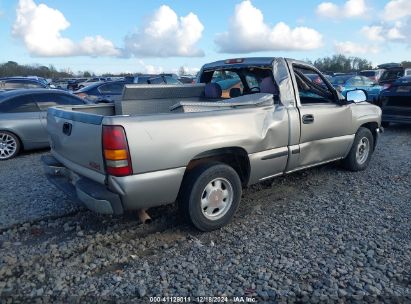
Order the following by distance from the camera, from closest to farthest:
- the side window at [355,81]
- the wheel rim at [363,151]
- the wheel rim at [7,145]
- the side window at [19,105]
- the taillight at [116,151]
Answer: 1. the taillight at [116,151]
2. the wheel rim at [363,151]
3. the wheel rim at [7,145]
4. the side window at [19,105]
5. the side window at [355,81]

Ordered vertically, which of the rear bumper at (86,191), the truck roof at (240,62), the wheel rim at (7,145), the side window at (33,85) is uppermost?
the truck roof at (240,62)

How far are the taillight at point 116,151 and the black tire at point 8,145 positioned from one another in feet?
17.8

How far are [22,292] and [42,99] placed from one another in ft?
19.8

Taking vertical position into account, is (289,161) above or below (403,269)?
above

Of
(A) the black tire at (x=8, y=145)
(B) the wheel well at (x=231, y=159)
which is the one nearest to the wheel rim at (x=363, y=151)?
(B) the wheel well at (x=231, y=159)

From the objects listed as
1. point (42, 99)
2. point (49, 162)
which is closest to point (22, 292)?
point (49, 162)

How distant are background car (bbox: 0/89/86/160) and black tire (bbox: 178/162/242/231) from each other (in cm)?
534

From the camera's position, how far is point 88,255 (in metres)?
3.41

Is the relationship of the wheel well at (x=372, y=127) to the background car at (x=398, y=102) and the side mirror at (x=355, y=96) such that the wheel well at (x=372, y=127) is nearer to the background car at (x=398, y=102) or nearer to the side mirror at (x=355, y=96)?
the side mirror at (x=355, y=96)

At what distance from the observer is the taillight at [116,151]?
3.04 metres

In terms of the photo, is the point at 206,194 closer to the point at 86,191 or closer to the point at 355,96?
the point at 86,191

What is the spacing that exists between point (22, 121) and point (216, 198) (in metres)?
5.59

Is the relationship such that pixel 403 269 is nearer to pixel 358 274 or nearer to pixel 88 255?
pixel 358 274

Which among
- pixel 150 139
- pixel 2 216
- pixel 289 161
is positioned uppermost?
pixel 150 139
